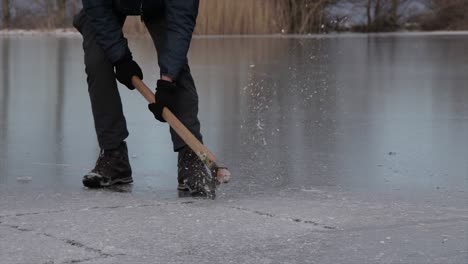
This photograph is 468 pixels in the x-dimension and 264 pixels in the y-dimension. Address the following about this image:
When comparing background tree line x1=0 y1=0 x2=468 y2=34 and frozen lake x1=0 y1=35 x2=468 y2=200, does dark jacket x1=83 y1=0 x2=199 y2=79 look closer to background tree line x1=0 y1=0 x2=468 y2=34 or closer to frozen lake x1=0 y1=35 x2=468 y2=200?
frozen lake x1=0 y1=35 x2=468 y2=200

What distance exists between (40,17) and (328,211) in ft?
52.6

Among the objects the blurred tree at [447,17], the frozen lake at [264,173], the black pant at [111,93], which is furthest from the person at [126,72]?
the blurred tree at [447,17]

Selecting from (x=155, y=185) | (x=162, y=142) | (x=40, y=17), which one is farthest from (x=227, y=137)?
(x=40, y=17)

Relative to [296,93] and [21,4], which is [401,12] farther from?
[296,93]

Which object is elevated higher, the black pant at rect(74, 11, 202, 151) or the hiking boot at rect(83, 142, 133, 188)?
the black pant at rect(74, 11, 202, 151)

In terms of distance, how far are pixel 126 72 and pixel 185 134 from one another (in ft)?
1.22

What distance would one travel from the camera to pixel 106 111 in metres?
5.11

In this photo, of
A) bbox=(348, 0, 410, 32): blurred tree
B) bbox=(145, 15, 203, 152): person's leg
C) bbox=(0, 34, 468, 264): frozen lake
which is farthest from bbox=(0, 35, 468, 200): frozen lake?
bbox=(348, 0, 410, 32): blurred tree

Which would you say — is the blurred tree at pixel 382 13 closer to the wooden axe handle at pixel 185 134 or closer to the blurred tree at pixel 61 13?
the blurred tree at pixel 61 13

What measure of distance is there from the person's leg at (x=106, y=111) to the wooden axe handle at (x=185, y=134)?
19 cm

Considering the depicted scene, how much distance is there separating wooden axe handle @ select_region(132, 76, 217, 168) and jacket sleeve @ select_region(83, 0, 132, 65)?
0.40ft

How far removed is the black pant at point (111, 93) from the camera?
4984 mm

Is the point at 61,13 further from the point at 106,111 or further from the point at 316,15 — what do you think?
the point at 106,111

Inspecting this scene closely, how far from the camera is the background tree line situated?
18.4 metres
